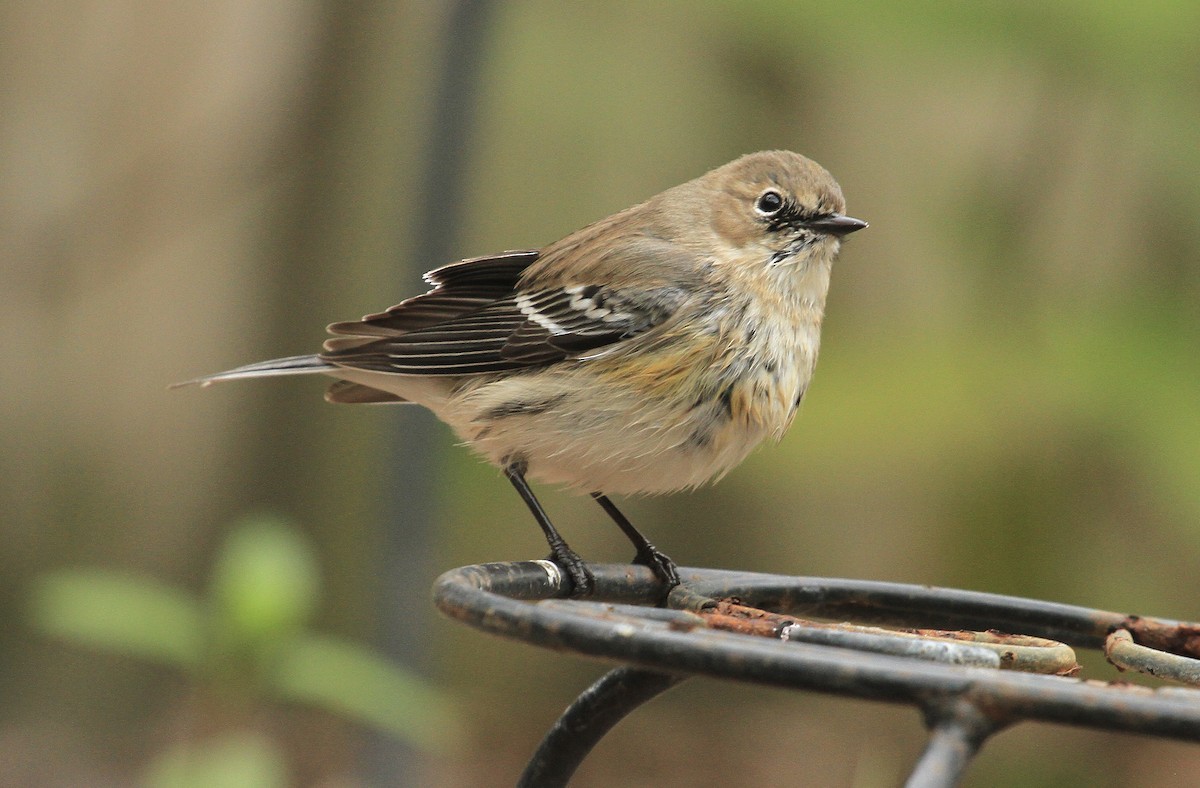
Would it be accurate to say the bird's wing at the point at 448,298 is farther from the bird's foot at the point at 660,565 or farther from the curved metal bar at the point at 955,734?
the curved metal bar at the point at 955,734

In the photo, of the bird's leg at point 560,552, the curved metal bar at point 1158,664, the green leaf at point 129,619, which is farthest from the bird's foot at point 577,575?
the green leaf at point 129,619

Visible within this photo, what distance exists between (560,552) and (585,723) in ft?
2.57

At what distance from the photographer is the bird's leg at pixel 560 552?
3031 mm

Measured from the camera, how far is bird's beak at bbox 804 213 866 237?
3.88 meters

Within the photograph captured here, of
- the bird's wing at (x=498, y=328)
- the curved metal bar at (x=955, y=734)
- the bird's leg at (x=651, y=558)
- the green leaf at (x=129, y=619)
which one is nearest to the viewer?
the curved metal bar at (x=955, y=734)

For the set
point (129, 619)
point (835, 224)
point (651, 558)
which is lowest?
point (129, 619)

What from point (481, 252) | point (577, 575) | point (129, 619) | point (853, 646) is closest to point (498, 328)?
point (577, 575)

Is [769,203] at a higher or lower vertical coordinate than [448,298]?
higher

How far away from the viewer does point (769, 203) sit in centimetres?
404

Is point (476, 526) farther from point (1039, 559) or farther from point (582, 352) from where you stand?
point (582, 352)

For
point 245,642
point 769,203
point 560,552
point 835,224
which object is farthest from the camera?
point 245,642

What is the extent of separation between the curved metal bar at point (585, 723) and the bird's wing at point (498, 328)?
1363mm

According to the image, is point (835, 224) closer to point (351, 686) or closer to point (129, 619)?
point (351, 686)

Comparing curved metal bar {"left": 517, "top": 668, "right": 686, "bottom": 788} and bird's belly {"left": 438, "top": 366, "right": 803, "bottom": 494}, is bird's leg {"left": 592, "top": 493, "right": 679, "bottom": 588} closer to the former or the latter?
bird's belly {"left": 438, "top": 366, "right": 803, "bottom": 494}
